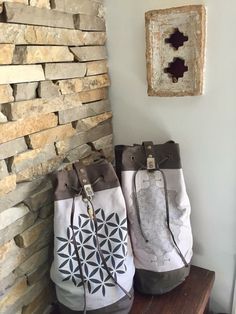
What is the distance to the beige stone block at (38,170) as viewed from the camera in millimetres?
773

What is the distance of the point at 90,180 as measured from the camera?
85 cm

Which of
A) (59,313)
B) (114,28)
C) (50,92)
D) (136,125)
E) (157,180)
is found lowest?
(59,313)

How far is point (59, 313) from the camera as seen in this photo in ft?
3.01

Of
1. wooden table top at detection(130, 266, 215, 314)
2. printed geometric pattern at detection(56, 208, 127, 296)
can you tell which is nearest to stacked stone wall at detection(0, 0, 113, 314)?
printed geometric pattern at detection(56, 208, 127, 296)

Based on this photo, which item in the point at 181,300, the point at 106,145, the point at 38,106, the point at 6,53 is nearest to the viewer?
the point at 6,53

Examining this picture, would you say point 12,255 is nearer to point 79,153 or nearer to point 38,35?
point 79,153

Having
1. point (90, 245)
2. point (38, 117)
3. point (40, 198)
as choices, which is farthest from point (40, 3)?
point (90, 245)

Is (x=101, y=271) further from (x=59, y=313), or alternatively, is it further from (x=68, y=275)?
(x=59, y=313)

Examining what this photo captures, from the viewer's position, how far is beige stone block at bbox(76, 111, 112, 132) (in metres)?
0.94

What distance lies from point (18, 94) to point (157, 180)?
44 cm

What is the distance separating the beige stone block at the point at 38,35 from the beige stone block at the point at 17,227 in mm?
418

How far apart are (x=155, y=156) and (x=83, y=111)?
0.25m

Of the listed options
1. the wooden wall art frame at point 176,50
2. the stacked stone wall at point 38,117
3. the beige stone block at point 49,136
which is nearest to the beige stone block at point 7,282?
the stacked stone wall at point 38,117

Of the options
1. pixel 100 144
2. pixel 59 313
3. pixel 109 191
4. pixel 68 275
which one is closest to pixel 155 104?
pixel 100 144
